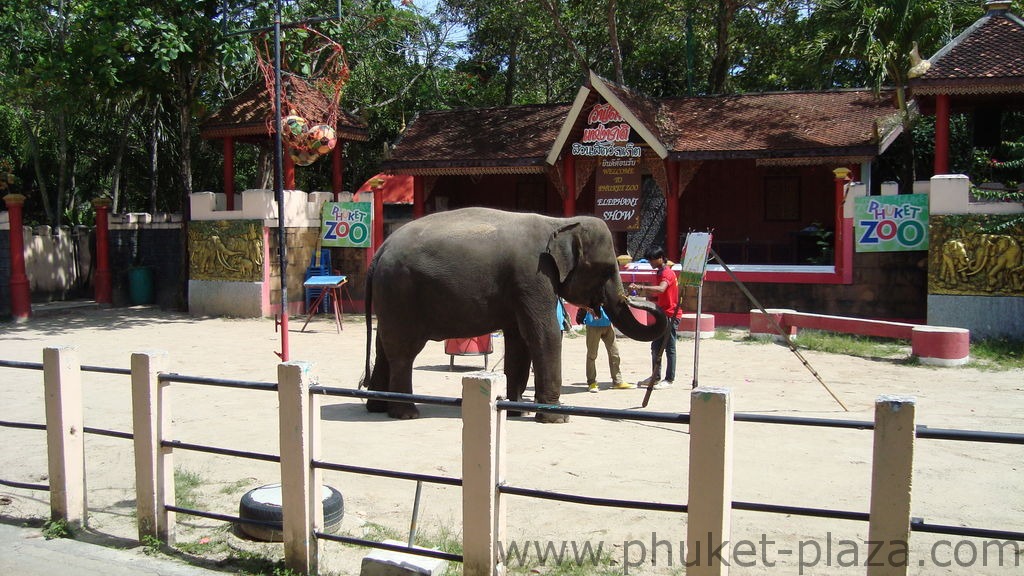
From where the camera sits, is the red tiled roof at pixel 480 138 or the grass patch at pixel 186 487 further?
the red tiled roof at pixel 480 138

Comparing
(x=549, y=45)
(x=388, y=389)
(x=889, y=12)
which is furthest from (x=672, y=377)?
(x=549, y=45)

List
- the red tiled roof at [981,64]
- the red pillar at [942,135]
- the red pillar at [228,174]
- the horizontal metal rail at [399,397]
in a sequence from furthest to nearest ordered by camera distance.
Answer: the red pillar at [228,174], the red pillar at [942,135], the red tiled roof at [981,64], the horizontal metal rail at [399,397]

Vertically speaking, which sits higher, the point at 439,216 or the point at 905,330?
the point at 439,216

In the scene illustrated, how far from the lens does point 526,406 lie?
443 centimetres

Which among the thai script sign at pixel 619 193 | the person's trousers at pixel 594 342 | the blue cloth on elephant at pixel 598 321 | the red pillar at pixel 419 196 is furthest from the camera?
the red pillar at pixel 419 196

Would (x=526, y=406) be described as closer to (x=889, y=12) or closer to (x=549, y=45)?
(x=889, y=12)

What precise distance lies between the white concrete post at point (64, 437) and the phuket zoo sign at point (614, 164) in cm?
1373

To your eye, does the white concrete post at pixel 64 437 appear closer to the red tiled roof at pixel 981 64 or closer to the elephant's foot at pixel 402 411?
the elephant's foot at pixel 402 411

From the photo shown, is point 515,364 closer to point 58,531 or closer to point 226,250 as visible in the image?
point 58,531

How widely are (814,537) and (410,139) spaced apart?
1723cm

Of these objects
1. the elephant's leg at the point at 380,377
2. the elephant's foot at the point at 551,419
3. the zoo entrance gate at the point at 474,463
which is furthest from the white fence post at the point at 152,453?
the elephant's foot at the point at 551,419

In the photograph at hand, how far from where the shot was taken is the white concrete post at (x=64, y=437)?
5.80 m

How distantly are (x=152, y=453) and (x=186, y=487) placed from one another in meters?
1.23

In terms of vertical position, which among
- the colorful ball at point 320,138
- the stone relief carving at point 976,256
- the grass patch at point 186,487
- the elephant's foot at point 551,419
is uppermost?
the colorful ball at point 320,138
